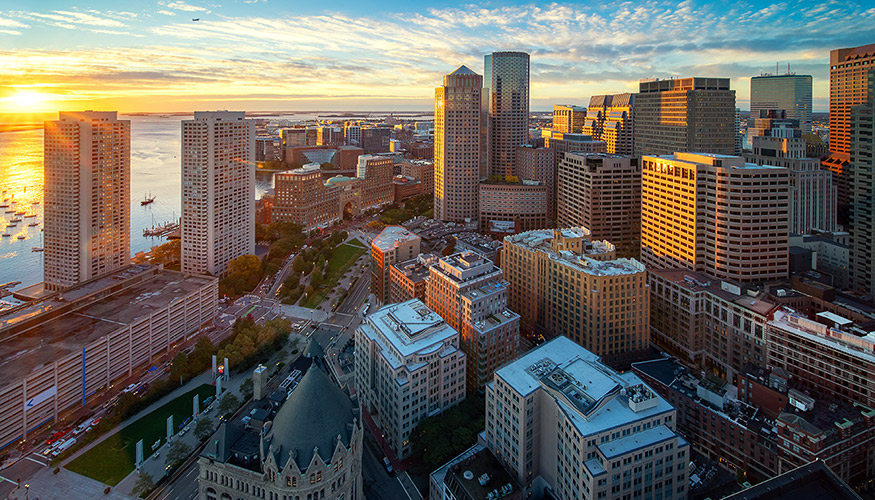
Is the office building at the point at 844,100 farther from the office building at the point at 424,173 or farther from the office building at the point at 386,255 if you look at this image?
the office building at the point at 424,173

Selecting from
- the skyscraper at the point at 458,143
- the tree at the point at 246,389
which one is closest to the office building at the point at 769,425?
the tree at the point at 246,389

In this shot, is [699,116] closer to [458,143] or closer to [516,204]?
[516,204]

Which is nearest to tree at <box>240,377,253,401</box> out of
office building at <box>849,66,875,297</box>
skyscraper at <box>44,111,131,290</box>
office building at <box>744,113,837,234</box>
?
skyscraper at <box>44,111,131,290</box>

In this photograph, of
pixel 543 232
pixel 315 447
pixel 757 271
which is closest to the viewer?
pixel 315 447

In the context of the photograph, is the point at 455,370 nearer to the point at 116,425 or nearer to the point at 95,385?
the point at 116,425

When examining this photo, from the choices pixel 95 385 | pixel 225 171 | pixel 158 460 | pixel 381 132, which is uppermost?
pixel 381 132

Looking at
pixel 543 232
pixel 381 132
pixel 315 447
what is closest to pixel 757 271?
pixel 543 232

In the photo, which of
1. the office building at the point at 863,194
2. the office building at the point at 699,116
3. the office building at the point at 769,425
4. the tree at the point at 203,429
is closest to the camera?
the office building at the point at 769,425
